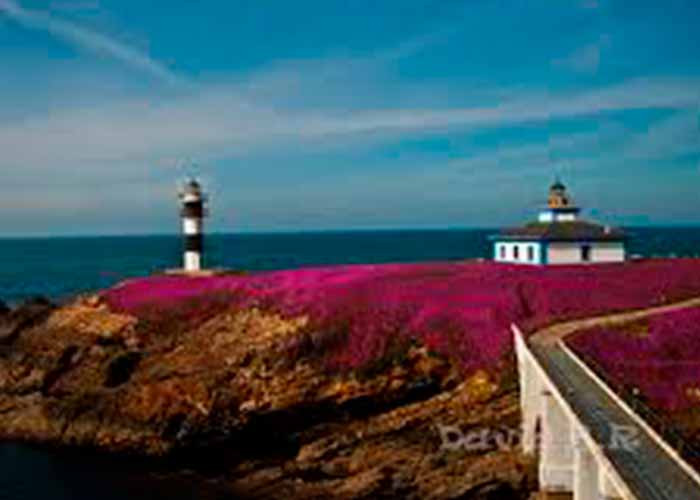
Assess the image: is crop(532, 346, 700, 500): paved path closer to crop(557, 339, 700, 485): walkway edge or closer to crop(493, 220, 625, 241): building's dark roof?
crop(557, 339, 700, 485): walkway edge

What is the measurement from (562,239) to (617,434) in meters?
32.1

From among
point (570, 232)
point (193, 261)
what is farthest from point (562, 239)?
point (193, 261)

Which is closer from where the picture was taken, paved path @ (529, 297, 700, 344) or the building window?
paved path @ (529, 297, 700, 344)

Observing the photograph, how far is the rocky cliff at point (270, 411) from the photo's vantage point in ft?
114

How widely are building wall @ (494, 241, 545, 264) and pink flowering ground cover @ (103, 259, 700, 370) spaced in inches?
102

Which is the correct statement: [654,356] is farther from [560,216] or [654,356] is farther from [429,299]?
[560,216]

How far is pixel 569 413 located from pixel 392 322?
1879 centimetres

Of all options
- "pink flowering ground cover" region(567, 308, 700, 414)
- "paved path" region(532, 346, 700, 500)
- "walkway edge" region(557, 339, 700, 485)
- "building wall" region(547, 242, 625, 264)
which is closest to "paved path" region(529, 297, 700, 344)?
"pink flowering ground cover" region(567, 308, 700, 414)

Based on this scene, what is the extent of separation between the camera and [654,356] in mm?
36656

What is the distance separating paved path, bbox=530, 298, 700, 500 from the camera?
20.6 m

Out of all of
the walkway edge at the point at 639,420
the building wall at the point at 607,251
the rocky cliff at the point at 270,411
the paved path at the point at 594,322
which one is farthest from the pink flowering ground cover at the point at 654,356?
the building wall at the point at 607,251

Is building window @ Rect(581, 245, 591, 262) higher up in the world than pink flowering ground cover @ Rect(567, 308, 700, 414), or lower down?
higher up

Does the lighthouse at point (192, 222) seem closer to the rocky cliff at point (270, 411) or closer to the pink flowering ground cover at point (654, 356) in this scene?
→ the rocky cliff at point (270, 411)

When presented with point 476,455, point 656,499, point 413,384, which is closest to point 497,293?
point 413,384
